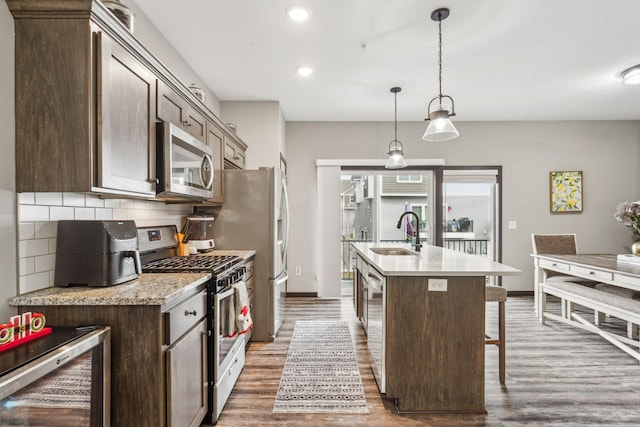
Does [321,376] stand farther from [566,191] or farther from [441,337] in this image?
[566,191]

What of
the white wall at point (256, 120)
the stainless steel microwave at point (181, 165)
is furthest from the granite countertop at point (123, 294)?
the white wall at point (256, 120)

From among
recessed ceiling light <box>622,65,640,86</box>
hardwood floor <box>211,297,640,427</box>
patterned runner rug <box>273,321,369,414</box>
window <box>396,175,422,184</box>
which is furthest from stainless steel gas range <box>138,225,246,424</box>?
recessed ceiling light <box>622,65,640,86</box>

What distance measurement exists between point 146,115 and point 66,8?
1.81 feet

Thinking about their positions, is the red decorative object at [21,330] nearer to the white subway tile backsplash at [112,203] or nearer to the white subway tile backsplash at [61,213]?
the white subway tile backsplash at [61,213]

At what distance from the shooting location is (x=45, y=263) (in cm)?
155

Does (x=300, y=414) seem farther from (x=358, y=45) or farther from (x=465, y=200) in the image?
(x=465, y=200)

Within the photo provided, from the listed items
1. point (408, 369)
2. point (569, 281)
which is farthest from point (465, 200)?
point (408, 369)

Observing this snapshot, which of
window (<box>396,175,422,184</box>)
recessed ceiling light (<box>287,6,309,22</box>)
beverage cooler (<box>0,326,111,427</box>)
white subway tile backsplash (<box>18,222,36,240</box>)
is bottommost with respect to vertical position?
beverage cooler (<box>0,326,111,427</box>)

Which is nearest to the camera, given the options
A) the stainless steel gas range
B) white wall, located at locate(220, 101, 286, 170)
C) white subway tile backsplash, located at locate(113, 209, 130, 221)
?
the stainless steel gas range

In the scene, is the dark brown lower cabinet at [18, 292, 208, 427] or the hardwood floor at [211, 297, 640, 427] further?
the hardwood floor at [211, 297, 640, 427]

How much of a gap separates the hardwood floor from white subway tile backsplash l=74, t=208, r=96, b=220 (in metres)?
1.41

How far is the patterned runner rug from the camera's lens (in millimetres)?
2135

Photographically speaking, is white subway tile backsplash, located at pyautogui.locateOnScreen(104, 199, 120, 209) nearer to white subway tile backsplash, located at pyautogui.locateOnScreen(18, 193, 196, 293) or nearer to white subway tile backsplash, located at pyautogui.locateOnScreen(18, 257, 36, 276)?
white subway tile backsplash, located at pyautogui.locateOnScreen(18, 193, 196, 293)

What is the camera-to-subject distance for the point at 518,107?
441cm
